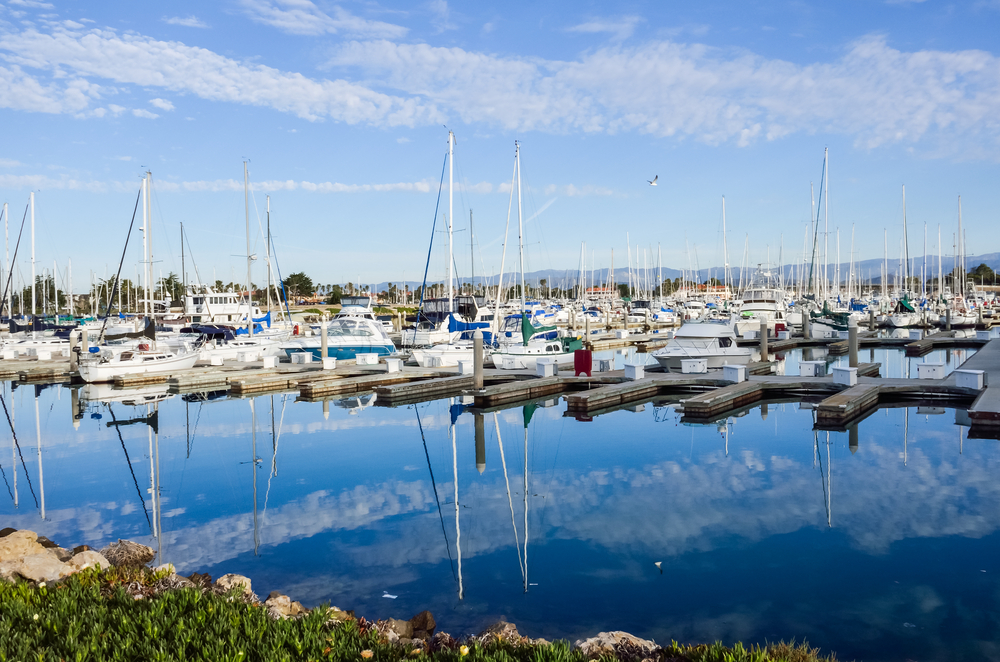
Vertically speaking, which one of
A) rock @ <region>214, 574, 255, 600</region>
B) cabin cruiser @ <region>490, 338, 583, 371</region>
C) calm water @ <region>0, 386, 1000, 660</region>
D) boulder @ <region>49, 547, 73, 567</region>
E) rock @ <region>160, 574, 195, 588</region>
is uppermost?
cabin cruiser @ <region>490, 338, 583, 371</region>

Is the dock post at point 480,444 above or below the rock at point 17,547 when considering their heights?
below

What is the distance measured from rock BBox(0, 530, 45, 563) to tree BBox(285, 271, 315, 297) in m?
126

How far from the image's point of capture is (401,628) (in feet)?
26.8

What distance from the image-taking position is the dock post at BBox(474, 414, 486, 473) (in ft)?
57.9

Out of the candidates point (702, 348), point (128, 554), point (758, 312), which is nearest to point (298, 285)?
point (758, 312)

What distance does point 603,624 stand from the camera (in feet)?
29.2

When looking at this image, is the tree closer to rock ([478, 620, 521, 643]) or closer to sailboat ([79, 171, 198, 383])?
sailboat ([79, 171, 198, 383])

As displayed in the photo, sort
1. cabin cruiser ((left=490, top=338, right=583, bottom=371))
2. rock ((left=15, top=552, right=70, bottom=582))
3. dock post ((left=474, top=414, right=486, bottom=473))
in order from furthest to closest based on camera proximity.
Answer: cabin cruiser ((left=490, top=338, right=583, bottom=371)) < dock post ((left=474, top=414, right=486, bottom=473)) < rock ((left=15, top=552, right=70, bottom=582))

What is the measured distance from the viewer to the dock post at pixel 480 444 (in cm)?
1764

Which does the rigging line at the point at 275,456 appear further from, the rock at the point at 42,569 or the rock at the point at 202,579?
the rock at the point at 42,569

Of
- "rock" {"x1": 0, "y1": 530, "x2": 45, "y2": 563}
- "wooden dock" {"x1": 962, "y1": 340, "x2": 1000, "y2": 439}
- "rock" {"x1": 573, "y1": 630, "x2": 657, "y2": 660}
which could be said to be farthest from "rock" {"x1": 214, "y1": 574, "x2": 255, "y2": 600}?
"wooden dock" {"x1": 962, "y1": 340, "x2": 1000, "y2": 439}

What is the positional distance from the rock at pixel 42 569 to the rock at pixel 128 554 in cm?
112

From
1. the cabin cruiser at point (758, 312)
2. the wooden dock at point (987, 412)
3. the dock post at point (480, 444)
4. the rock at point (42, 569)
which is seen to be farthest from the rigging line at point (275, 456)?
the cabin cruiser at point (758, 312)

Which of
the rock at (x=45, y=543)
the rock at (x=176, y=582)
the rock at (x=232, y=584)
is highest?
the rock at (x=176, y=582)
